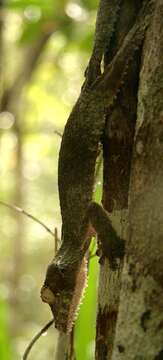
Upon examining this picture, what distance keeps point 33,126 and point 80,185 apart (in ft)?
12.2

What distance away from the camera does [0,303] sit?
8.48ft

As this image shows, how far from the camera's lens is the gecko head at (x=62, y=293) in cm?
179

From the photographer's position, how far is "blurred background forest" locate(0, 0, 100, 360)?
3.35 metres

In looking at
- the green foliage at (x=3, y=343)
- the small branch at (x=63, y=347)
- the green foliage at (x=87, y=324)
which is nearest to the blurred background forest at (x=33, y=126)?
the green foliage at (x=3, y=343)

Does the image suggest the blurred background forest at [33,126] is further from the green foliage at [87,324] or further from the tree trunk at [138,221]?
the tree trunk at [138,221]

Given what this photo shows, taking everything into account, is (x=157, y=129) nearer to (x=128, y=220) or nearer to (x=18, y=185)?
(x=128, y=220)

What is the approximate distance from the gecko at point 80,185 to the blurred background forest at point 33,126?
4.12 ft

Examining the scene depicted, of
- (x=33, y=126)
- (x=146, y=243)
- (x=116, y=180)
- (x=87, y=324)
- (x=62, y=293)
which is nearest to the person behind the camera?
(x=146, y=243)

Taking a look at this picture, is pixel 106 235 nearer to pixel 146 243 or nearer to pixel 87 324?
pixel 146 243

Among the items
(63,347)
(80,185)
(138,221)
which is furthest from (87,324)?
(138,221)

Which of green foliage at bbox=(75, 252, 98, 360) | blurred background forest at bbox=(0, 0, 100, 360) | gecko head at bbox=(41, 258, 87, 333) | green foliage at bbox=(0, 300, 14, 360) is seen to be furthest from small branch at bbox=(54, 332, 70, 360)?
blurred background forest at bbox=(0, 0, 100, 360)

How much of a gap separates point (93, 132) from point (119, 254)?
33 centimetres

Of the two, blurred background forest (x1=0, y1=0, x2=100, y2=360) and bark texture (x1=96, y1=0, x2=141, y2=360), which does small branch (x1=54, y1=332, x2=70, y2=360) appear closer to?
bark texture (x1=96, y1=0, x2=141, y2=360)

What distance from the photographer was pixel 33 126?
552cm
